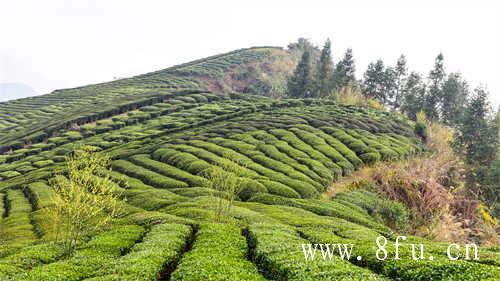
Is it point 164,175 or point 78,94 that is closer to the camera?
point 164,175

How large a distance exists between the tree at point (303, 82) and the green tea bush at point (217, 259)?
393 ft

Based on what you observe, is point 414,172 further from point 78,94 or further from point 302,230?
point 78,94

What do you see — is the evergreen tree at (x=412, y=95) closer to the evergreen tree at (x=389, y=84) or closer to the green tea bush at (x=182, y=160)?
the evergreen tree at (x=389, y=84)

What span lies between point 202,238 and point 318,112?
271 feet

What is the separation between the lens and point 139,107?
136m

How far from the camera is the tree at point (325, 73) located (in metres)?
147

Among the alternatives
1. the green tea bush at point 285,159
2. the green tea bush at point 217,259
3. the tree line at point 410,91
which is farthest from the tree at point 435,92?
the green tea bush at point 217,259

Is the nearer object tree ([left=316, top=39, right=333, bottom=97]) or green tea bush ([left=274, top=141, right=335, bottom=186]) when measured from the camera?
green tea bush ([left=274, top=141, right=335, bottom=186])

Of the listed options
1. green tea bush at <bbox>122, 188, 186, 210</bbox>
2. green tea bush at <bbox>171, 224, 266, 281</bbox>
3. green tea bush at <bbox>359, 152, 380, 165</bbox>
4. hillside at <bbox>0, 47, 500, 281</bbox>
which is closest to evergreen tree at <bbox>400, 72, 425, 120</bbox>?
hillside at <bbox>0, 47, 500, 281</bbox>

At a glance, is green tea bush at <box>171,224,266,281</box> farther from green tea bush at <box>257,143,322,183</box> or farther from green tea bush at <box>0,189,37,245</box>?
green tea bush at <box>257,143,322,183</box>

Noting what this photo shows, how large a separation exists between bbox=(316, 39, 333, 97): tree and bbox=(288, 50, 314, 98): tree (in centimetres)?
360

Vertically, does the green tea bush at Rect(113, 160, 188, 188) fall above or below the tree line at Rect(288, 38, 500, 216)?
below

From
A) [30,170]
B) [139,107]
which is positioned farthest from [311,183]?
[139,107]

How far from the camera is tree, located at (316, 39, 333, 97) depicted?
147125mm
